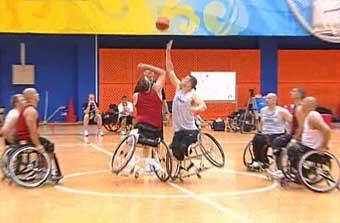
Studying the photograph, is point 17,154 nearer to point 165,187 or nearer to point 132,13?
point 165,187

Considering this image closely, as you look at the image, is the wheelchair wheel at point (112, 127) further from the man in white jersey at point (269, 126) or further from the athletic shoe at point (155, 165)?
the athletic shoe at point (155, 165)

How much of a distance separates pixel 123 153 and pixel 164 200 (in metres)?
1.56

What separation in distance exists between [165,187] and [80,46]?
511 inches

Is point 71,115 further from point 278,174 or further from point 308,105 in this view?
point 308,105

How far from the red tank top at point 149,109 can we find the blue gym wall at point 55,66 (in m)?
12.0

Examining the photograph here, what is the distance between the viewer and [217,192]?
7996 mm

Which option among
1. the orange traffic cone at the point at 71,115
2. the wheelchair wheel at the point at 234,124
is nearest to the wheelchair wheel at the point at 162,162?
the wheelchair wheel at the point at 234,124

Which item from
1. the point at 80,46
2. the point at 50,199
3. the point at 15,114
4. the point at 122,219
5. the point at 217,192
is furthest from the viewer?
the point at 80,46

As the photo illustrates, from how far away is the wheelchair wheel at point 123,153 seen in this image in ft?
27.9

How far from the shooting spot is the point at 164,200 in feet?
24.3

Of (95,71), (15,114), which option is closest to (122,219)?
(15,114)

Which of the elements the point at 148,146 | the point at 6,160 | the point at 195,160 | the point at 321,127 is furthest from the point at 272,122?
the point at 6,160

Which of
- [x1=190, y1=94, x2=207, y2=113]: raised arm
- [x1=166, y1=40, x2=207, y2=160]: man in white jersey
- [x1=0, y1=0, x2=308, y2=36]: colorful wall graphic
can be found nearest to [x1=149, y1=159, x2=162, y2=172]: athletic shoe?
[x1=166, y1=40, x2=207, y2=160]: man in white jersey

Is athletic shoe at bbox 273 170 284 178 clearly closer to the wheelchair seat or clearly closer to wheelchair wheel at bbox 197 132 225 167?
wheelchair wheel at bbox 197 132 225 167
